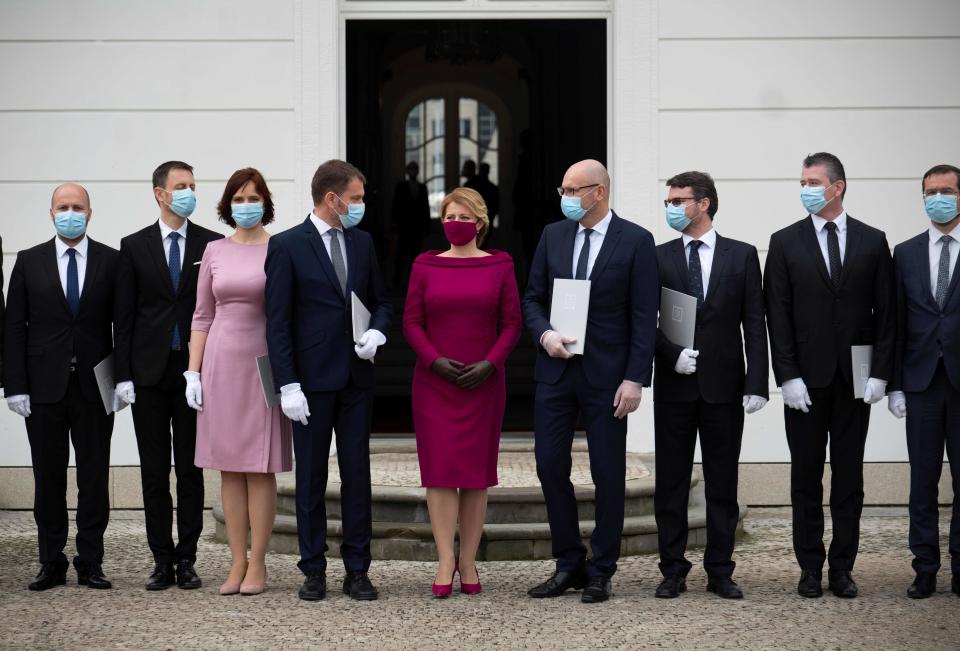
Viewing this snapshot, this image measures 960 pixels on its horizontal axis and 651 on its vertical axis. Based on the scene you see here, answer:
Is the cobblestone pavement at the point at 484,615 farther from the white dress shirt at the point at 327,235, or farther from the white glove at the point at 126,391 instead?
the white dress shirt at the point at 327,235

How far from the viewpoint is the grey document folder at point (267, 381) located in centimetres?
540

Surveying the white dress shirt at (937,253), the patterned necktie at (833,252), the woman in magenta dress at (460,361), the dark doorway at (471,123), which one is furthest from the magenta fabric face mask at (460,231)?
the dark doorway at (471,123)

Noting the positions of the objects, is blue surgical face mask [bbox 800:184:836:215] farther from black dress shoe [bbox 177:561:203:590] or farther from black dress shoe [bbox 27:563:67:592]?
black dress shoe [bbox 27:563:67:592]

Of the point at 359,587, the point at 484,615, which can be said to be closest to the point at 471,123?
the point at 359,587

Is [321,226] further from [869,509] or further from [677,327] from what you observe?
[869,509]

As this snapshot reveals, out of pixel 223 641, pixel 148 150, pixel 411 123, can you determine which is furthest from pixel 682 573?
pixel 411 123

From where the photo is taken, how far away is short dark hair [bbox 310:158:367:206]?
5445 mm

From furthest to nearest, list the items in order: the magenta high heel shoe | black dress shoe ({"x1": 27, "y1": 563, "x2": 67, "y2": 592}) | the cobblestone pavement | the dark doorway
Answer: the dark doorway, black dress shoe ({"x1": 27, "y1": 563, "x2": 67, "y2": 592}), the magenta high heel shoe, the cobblestone pavement

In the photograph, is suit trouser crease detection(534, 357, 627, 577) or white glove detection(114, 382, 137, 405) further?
white glove detection(114, 382, 137, 405)

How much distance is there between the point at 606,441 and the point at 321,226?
1.48 m

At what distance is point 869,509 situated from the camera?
7672mm

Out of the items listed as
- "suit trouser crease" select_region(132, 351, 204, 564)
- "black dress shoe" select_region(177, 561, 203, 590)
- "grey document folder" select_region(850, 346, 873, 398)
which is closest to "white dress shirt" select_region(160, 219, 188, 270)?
"suit trouser crease" select_region(132, 351, 204, 564)

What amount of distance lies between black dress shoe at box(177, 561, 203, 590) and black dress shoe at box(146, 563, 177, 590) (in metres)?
0.05

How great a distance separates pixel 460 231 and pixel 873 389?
71.3 inches
